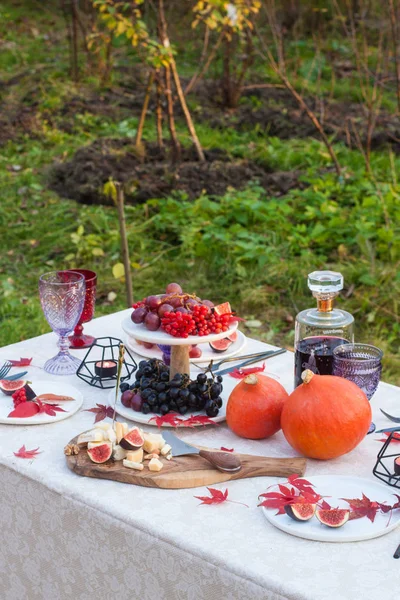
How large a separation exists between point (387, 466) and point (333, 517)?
316mm

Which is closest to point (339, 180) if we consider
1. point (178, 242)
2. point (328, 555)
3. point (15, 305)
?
point (178, 242)

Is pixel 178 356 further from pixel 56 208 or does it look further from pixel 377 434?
pixel 56 208

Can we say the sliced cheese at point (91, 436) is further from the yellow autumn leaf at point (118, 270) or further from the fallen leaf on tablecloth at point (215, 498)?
the yellow autumn leaf at point (118, 270)

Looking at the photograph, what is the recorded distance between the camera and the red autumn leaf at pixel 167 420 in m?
1.98

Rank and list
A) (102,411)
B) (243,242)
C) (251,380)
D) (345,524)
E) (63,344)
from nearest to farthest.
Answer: (345,524)
(251,380)
(102,411)
(63,344)
(243,242)

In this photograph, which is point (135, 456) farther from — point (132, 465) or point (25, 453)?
point (25, 453)

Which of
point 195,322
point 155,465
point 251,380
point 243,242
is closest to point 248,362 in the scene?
point 195,322

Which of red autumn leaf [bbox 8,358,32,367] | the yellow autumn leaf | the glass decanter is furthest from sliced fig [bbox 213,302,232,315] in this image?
the yellow autumn leaf

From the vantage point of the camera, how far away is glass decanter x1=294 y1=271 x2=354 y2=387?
2.07 meters

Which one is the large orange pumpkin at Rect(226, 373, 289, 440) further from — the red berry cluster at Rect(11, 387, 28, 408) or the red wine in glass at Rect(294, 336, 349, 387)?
the red berry cluster at Rect(11, 387, 28, 408)

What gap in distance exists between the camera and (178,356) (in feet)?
A: 6.93

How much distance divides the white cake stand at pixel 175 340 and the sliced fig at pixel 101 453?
32cm

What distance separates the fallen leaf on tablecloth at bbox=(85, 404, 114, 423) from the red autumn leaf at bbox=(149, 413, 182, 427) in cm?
14

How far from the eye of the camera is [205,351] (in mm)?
2494
